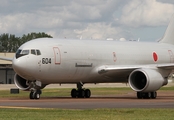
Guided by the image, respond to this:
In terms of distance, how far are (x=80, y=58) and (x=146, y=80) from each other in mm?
5427

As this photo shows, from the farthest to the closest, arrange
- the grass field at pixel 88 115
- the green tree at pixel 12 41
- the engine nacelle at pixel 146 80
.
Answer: the green tree at pixel 12 41 < the engine nacelle at pixel 146 80 < the grass field at pixel 88 115

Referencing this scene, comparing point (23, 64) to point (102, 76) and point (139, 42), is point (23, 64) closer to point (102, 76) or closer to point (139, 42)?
point (102, 76)

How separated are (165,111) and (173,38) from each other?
1195 inches

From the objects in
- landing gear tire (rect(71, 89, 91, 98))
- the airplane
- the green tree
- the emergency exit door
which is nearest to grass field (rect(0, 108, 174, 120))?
the airplane

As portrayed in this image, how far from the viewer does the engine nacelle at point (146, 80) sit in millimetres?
43750

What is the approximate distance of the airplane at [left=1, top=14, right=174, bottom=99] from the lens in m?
42.7

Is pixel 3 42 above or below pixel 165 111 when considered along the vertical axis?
above

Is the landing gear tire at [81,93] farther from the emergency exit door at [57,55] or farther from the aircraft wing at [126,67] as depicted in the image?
the emergency exit door at [57,55]

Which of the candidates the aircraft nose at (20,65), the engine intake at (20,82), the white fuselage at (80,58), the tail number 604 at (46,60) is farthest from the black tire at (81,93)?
the aircraft nose at (20,65)

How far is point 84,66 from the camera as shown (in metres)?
45.8

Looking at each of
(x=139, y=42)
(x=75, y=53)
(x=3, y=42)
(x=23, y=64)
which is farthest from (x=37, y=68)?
(x=3, y=42)

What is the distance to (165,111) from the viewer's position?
27.5 m

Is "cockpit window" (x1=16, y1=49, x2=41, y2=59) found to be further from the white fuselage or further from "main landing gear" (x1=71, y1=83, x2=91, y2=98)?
"main landing gear" (x1=71, y1=83, x2=91, y2=98)

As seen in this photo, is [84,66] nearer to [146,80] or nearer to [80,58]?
[80,58]
